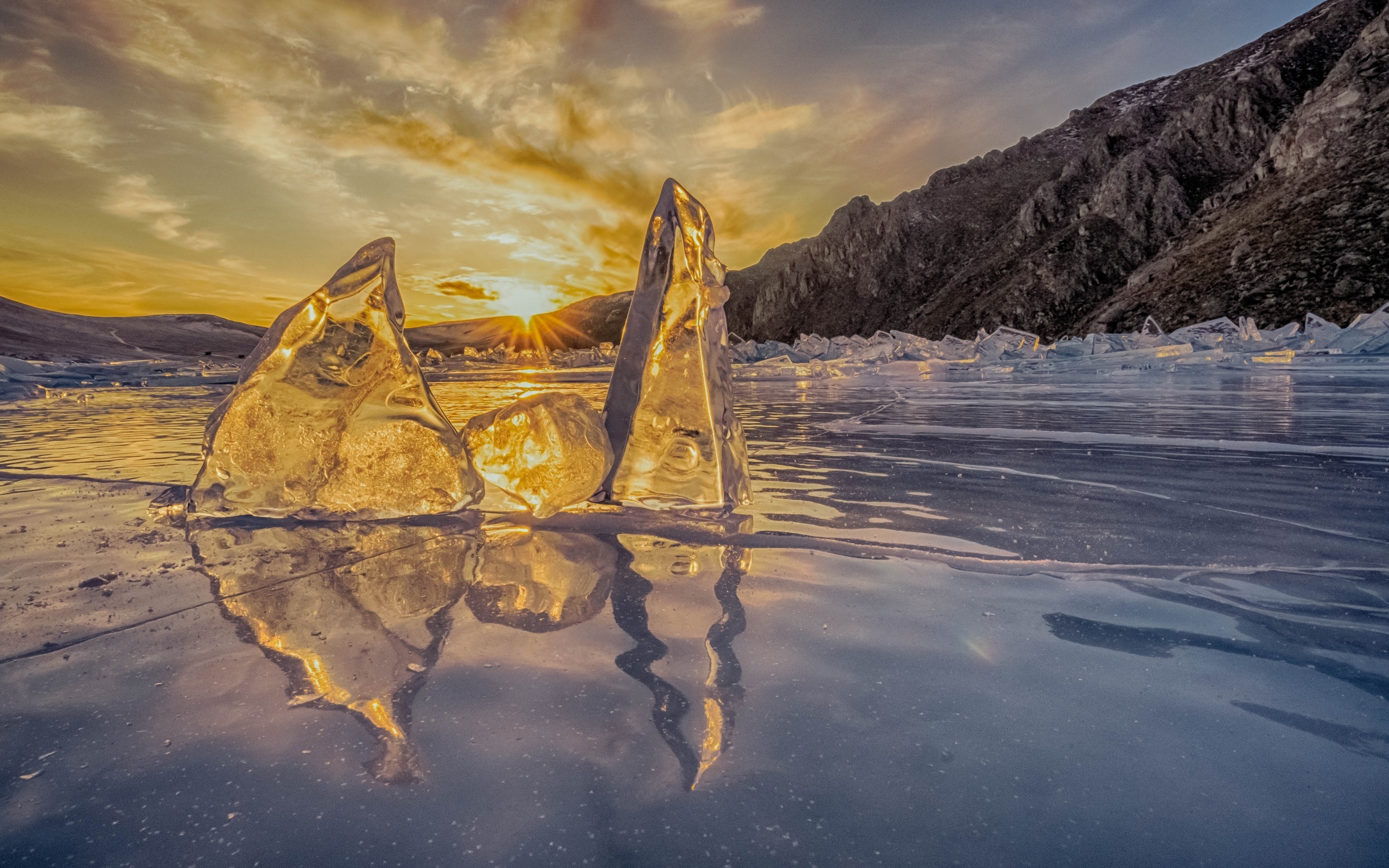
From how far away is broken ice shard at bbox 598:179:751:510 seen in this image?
8.11 ft

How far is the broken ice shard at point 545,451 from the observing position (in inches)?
94.0

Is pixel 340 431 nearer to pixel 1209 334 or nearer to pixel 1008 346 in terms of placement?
pixel 1008 346

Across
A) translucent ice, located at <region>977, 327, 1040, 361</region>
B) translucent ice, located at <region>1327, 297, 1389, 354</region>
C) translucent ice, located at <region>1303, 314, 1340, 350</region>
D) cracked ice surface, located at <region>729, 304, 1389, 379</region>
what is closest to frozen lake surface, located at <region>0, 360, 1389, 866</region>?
cracked ice surface, located at <region>729, 304, 1389, 379</region>

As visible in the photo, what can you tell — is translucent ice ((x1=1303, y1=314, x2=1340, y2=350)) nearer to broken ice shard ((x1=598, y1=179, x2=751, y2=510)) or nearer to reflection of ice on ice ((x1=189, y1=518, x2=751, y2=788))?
broken ice shard ((x1=598, y1=179, x2=751, y2=510))

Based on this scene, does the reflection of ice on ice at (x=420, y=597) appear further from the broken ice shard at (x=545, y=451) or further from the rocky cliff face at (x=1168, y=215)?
the rocky cliff face at (x=1168, y=215)

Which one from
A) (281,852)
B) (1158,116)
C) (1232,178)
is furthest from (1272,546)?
(1158,116)

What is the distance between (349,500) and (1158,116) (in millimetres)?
75702

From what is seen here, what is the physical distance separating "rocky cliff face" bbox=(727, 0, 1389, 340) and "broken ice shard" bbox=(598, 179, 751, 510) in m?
37.0

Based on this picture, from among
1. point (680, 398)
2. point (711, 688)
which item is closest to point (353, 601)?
point (711, 688)

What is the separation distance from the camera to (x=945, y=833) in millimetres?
750

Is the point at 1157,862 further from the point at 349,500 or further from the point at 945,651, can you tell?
the point at 349,500

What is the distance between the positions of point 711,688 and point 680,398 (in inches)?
58.7

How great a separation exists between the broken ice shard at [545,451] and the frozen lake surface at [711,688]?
5.8 inches

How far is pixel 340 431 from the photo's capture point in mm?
2424
